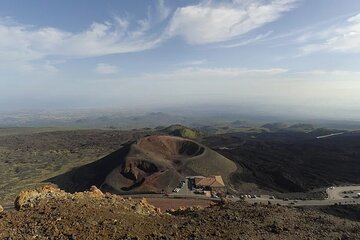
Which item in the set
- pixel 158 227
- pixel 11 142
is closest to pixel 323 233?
pixel 158 227

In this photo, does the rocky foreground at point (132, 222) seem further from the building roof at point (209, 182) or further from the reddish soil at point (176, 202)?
the building roof at point (209, 182)

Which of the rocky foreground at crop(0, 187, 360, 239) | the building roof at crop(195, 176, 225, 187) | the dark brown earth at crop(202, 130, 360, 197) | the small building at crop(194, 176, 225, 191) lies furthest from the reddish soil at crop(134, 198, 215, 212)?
the rocky foreground at crop(0, 187, 360, 239)

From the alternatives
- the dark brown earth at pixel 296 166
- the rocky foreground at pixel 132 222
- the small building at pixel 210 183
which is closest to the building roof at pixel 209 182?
the small building at pixel 210 183

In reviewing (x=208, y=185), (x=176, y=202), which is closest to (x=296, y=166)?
(x=208, y=185)

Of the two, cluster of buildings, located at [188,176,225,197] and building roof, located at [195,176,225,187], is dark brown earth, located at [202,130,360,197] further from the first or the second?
cluster of buildings, located at [188,176,225,197]

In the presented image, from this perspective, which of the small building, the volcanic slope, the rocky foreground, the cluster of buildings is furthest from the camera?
the volcanic slope

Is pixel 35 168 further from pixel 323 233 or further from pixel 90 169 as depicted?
pixel 323 233

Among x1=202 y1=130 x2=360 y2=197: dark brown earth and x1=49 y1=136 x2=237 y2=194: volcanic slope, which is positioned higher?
x1=49 y1=136 x2=237 y2=194: volcanic slope

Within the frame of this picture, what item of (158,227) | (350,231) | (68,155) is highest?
(158,227)
